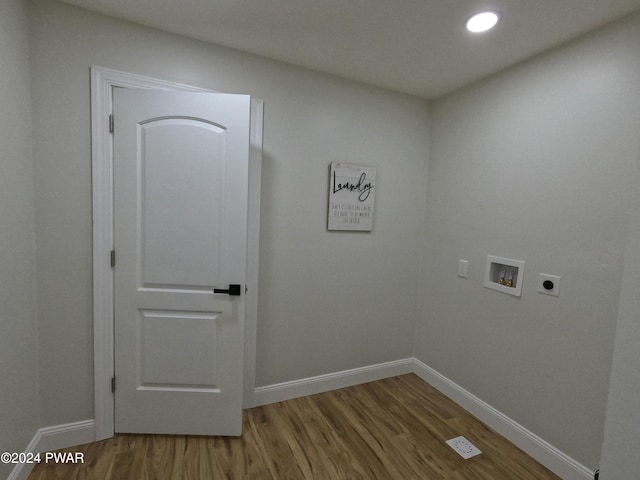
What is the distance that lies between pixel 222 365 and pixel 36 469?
1032 millimetres

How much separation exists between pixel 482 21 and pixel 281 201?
1.53m

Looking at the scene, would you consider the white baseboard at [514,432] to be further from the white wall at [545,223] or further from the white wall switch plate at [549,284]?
Result: the white wall switch plate at [549,284]

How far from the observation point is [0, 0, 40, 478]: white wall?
1337 mm

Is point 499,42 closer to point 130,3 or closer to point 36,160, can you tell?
point 130,3

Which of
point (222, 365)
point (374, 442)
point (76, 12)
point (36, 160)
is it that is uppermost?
point (76, 12)

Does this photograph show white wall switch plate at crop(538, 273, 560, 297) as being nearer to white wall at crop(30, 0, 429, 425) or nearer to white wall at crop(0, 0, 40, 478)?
white wall at crop(30, 0, 429, 425)

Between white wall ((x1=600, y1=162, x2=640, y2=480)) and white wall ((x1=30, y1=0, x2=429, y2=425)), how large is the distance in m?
1.75

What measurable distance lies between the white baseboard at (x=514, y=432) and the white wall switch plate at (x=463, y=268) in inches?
34.6

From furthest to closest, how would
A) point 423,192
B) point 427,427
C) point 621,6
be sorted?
point 423,192 < point 427,427 < point 621,6

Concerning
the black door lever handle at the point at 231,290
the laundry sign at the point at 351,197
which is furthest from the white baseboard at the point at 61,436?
the laundry sign at the point at 351,197

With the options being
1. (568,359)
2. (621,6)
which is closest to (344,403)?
(568,359)

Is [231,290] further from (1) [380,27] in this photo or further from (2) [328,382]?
(1) [380,27]

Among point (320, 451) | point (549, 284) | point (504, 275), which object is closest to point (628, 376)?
point (549, 284)

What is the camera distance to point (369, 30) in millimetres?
1662
